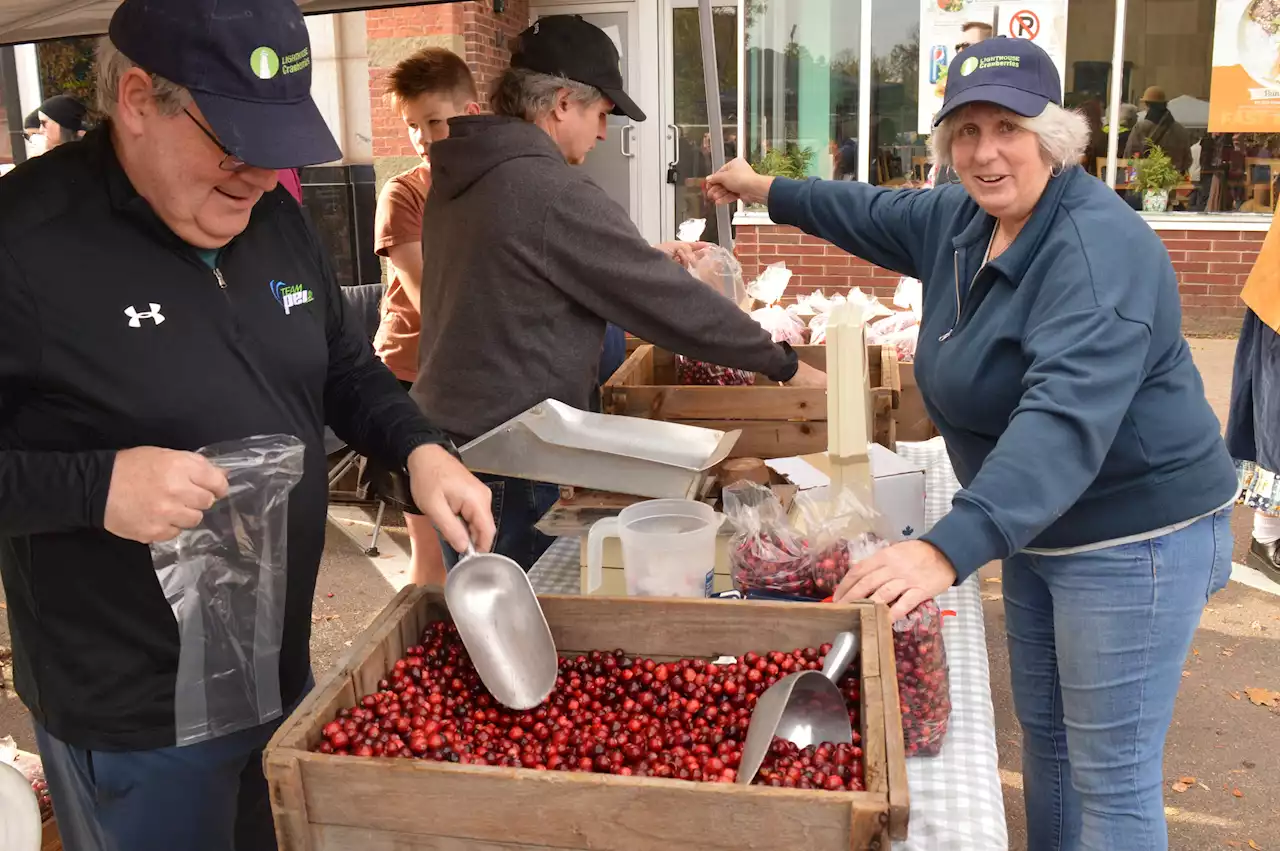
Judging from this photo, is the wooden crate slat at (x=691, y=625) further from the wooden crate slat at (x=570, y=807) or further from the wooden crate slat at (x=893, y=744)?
the wooden crate slat at (x=570, y=807)

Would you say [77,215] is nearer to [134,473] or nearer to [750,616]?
[134,473]

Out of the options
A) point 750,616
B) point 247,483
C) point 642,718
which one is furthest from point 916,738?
point 247,483

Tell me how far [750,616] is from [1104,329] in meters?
0.75

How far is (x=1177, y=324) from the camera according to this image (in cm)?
195

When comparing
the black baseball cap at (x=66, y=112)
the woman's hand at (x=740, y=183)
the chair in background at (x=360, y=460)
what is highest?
the black baseball cap at (x=66, y=112)

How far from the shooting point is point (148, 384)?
1.48m

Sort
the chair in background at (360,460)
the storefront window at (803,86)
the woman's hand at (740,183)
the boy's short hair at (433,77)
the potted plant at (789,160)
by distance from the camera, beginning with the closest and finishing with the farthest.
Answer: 1. the woman's hand at (740,183)
2. the boy's short hair at (433,77)
3. the chair in background at (360,460)
4. the storefront window at (803,86)
5. the potted plant at (789,160)

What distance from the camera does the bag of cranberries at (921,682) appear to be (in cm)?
163

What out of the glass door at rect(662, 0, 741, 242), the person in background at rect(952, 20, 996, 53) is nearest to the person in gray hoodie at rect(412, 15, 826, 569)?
the person in background at rect(952, 20, 996, 53)

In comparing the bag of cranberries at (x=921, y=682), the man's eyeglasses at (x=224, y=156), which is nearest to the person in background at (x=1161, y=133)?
the bag of cranberries at (x=921, y=682)

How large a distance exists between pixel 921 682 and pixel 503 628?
0.62 m

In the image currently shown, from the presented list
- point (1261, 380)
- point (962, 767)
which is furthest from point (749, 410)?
point (1261, 380)

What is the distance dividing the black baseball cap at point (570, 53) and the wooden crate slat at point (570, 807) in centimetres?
177

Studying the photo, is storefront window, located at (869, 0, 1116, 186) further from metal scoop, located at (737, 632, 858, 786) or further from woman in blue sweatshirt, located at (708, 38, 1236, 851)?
metal scoop, located at (737, 632, 858, 786)
